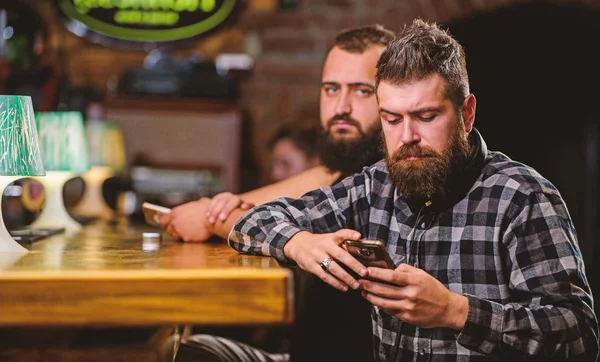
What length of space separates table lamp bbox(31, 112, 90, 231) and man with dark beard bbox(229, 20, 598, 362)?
27.8 inches

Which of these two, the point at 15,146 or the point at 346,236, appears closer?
the point at 346,236

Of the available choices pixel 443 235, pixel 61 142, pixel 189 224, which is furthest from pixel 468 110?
pixel 61 142

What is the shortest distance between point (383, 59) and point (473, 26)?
220 cm

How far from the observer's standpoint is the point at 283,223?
4.86ft

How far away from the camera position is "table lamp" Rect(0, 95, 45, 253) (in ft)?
4.68

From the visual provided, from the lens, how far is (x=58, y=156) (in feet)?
6.72

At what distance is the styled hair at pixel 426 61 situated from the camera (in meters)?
1.43

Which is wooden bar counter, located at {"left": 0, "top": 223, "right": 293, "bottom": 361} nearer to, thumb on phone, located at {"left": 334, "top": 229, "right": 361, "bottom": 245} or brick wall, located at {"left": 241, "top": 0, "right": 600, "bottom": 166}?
thumb on phone, located at {"left": 334, "top": 229, "right": 361, "bottom": 245}

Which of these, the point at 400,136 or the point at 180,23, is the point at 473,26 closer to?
the point at 180,23

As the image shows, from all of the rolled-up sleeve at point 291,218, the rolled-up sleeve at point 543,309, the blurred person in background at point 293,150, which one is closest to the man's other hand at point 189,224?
the rolled-up sleeve at point 291,218

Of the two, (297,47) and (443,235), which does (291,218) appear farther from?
(297,47)

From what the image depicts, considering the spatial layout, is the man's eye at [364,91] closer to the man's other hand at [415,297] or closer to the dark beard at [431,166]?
the dark beard at [431,166]

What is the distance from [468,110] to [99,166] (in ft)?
5.94

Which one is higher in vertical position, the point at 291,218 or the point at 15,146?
the point at 15,146
